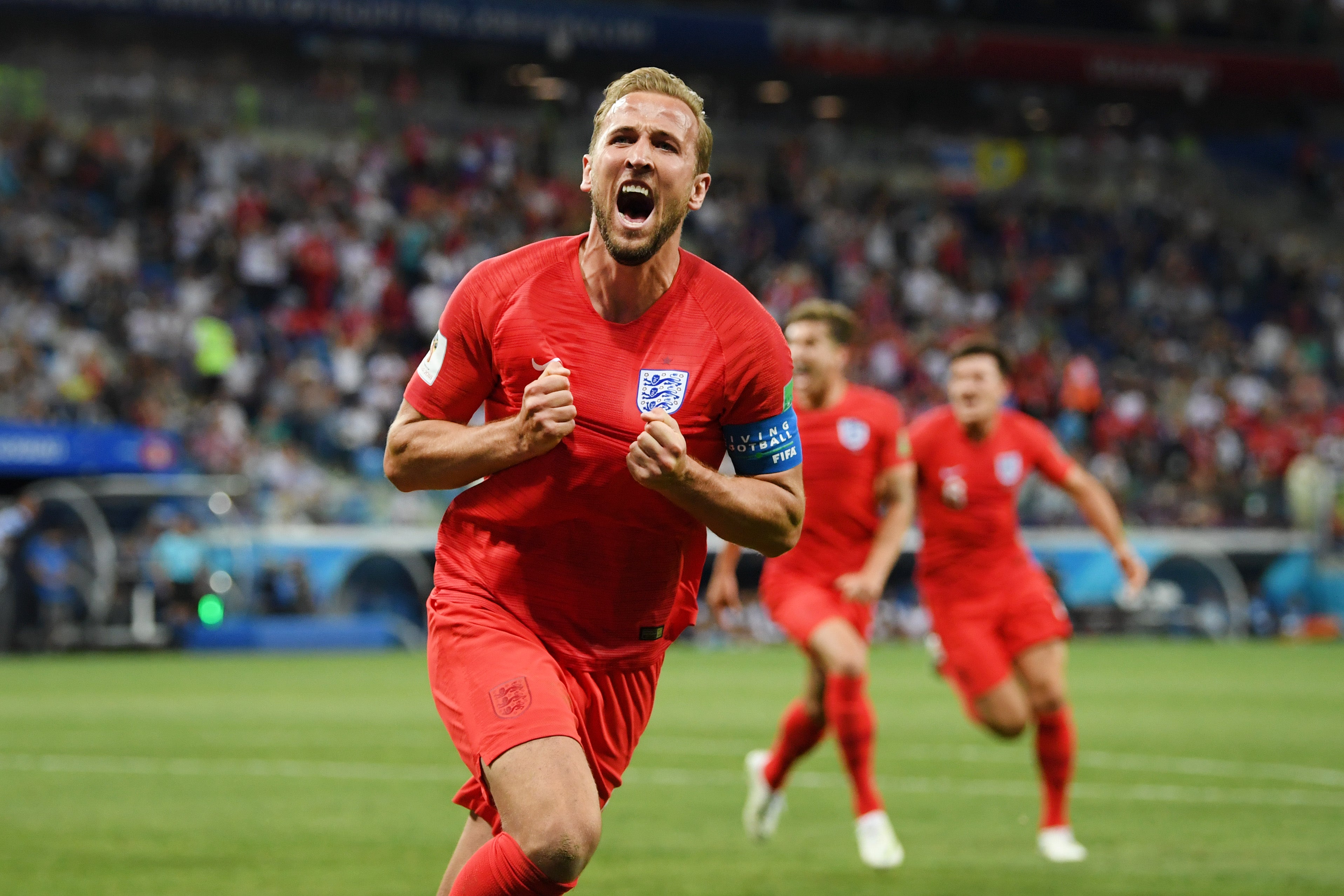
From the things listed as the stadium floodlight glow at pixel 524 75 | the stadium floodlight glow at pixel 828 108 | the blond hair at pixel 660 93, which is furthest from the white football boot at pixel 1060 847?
the stadium floodlight glow at pixel 828 108

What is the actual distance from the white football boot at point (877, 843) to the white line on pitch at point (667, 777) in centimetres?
271

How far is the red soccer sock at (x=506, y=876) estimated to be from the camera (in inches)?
171

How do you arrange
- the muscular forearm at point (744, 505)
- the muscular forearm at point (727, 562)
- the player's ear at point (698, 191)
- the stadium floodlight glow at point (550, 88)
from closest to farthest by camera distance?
the muscular forearm at point (744, 505)
the player's ear at point (698, 191)
the muscular forearm at point (727, 562)
the stadium floodlight glow at point (550, 88)

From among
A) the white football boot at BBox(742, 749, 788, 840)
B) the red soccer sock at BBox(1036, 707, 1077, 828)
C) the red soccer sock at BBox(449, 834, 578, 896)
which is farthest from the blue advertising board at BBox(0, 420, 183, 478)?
the red soccer sock at BBox(449, 834, 578, 896)

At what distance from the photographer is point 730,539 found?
4.66 metres

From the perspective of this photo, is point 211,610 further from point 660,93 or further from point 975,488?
point 660,93

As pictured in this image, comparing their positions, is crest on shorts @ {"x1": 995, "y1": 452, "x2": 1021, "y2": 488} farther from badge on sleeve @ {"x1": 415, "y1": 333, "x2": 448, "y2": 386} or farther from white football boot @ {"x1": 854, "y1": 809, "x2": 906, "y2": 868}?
badge on sleeve @ {"x1": 415, "y1": 333, "x2": 448, "y2": 386}

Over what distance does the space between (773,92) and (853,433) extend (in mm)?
32470

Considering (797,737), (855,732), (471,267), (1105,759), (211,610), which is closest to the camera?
(855,732)

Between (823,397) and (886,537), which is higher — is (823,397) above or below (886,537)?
above

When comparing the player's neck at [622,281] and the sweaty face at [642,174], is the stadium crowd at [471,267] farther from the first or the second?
the sweaty face at [642,174]

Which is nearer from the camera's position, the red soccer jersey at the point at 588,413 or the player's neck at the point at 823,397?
the red soccer jersey at the point at 588,413

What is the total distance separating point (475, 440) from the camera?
4504mm

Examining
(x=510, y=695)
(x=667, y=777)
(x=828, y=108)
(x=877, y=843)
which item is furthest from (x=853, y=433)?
(x=828, y=108)
